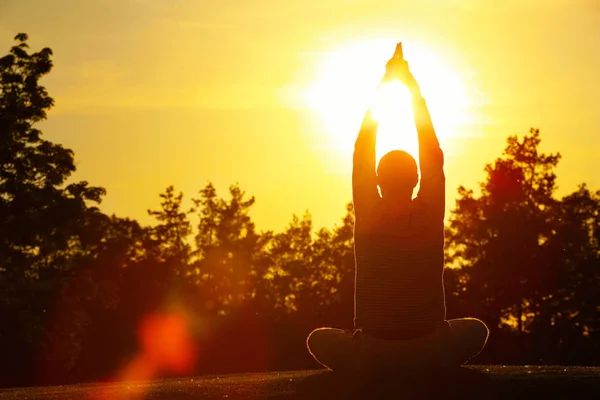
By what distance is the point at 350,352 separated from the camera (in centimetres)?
879

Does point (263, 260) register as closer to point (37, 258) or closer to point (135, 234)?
point (135, 234)

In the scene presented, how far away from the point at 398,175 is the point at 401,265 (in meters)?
0.76

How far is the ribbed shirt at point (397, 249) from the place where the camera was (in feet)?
27.6

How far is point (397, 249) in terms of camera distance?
841cm

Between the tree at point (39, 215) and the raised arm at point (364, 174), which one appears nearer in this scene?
the raised arm at point (364, 174)

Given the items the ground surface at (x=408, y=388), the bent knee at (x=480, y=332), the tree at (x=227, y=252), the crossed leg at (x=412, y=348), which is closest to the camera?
the ground surface at (x=408, y=388)

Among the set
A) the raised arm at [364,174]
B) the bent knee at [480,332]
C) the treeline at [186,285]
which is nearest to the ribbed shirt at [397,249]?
the raised arm at [364,174]

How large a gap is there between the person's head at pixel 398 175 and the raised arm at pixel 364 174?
10 centimetres

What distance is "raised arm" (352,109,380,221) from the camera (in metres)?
8.48

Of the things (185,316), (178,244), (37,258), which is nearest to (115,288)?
(37,258)

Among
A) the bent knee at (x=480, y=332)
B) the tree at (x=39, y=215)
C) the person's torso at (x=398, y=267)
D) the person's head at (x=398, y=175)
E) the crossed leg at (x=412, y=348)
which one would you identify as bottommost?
the crossed leg at (x=412, y=348)

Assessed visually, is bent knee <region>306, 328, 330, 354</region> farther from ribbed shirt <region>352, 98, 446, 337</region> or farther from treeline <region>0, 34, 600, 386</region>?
treeline <region>0, 34, 600, 386</region>

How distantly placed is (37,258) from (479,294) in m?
23.3

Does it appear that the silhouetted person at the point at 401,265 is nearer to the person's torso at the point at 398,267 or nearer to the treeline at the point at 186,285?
the person's torso at the point at 398,267
